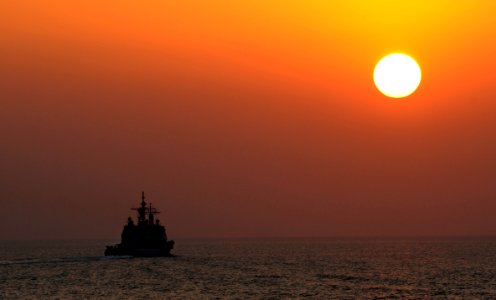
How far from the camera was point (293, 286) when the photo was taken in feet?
366

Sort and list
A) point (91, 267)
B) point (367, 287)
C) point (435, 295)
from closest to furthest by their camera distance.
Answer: point (435, 295), point (367, 287), point (91, 267)

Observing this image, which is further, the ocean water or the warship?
the warship

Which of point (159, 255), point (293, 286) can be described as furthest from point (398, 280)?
point (159, 255)

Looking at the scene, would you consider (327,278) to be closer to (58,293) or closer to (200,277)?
(200,277)

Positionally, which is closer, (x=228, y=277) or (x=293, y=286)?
(x=293, y=286)

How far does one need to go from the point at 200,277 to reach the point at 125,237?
68.1m

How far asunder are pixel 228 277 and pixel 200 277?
4.77 meters

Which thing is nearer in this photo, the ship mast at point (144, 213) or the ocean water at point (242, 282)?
the ocean water at point (242, 282)

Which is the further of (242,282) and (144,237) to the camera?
(144,237)

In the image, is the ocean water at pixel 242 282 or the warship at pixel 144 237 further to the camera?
the warship at pixel 144 237

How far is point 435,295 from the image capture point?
98.4 m

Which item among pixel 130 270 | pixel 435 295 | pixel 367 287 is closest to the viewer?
pixel 435 295

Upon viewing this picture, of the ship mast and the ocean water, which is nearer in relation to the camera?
the ocean water

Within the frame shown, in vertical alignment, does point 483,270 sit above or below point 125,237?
below
